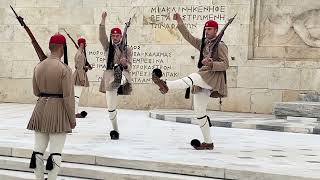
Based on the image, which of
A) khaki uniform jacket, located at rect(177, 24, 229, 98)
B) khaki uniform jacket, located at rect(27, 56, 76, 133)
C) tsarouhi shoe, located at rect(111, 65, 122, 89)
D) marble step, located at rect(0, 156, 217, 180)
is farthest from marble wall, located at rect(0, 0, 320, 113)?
khaki uniform jacket, located at rect(27, 56, 76, 133)

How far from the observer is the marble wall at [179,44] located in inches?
557

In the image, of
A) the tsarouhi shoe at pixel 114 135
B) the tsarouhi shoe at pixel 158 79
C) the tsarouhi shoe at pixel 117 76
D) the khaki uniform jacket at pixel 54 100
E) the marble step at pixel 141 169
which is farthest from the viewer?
the tsarouhi shoe at pixel 114 135

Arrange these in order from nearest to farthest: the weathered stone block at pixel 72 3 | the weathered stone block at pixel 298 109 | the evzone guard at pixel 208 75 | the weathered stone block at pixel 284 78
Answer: the evzone guard at pixel 208 75 → the weathered stone block at pixel 298 109 → the weathered stone block at pixel 284 78 → the weathered stone block at pixel 72 3

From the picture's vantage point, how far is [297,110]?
39.2ft

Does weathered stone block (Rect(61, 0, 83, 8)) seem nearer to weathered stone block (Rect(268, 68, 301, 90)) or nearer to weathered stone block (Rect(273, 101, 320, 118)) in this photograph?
weathered stone block (Rect(268, 68, 301, 90))

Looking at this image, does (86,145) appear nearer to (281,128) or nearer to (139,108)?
(281,128)

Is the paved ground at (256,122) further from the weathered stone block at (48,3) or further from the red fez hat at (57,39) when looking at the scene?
the red fez hat at (57,39)

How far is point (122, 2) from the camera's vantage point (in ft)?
50.6

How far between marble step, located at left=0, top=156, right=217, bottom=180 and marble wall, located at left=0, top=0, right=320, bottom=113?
828 centimetres

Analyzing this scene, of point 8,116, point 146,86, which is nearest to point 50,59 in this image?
point 8,116

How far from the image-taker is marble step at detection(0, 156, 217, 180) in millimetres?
6169

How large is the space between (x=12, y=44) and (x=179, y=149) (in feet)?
33.7

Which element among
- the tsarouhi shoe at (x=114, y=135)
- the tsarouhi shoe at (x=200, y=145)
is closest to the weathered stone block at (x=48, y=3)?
the tsarouhi shoe at (x=114, y=135)

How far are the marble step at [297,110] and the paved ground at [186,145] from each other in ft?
5.10
